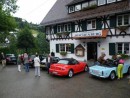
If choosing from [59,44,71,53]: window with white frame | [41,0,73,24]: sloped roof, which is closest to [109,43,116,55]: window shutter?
[59,44,71,53]: window with white frame

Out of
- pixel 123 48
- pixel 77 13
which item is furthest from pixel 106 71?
pixel 77 13

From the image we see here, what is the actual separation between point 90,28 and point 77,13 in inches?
129

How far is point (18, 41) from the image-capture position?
31375 mm

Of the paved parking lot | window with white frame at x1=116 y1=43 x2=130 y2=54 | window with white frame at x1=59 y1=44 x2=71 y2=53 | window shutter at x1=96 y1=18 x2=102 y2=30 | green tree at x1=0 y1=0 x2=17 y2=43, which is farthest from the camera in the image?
green tree at x1=0 y1=0 x2=17 y2=43

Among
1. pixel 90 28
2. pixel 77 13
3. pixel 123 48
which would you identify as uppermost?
pixel 77 13

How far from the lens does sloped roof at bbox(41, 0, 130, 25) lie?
667 inches

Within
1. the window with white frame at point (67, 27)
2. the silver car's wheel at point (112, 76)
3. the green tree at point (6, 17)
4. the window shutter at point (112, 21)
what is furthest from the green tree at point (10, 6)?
the silver car's wheel at point (112, 76)

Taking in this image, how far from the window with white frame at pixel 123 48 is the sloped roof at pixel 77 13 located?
3381 millimetres

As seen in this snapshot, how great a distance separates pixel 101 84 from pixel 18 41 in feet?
74.5

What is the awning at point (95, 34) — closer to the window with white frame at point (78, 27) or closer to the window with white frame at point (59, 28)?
the window with white frame at point (78, 27)

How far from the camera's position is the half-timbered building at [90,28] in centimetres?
1727

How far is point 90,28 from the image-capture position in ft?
66.6

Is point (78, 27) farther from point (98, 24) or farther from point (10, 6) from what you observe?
point (10, 6)

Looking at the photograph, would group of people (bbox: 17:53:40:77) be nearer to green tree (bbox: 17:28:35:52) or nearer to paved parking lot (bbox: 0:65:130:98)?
paved parking lot (bbox: 0:65:130:98)
